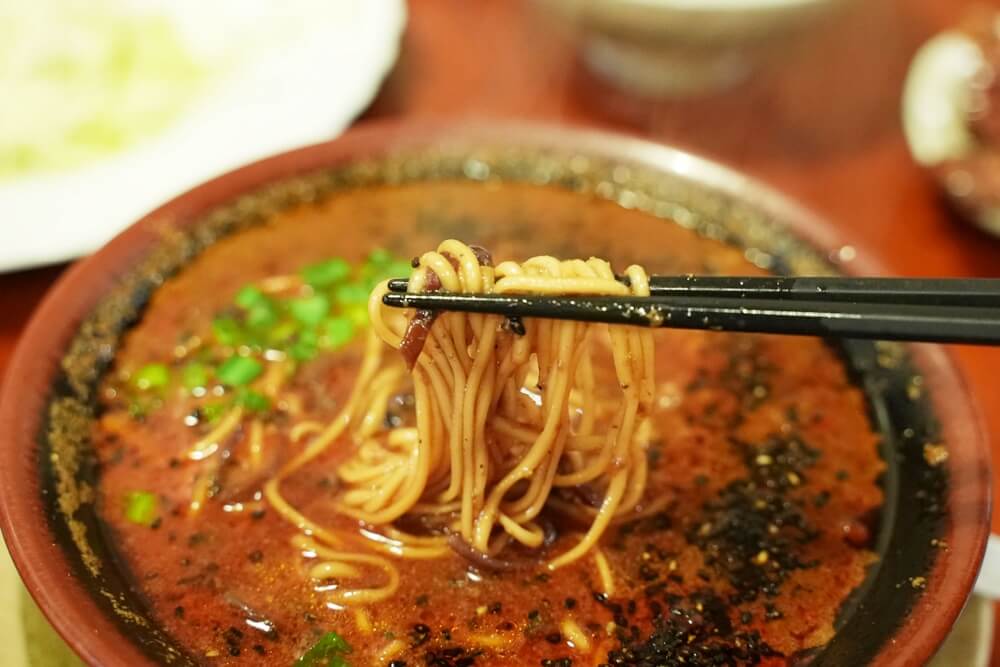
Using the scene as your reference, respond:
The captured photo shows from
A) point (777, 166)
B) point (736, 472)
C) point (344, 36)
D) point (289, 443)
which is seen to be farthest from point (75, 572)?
point (777, 166)

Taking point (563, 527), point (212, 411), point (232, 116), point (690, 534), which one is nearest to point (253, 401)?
point (212, 411)

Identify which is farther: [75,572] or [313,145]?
[313,145]

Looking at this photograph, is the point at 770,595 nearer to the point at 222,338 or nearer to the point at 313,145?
the point at 222,338

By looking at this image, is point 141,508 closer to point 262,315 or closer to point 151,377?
point 151,377

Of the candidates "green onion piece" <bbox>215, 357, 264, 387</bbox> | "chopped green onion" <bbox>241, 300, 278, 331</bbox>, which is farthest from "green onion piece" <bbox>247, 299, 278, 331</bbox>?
"green onion piece" <bbox>215, 357, 264, 387</bbox>

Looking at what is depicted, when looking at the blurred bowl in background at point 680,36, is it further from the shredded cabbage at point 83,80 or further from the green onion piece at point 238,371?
the green onion piece at point 238,371

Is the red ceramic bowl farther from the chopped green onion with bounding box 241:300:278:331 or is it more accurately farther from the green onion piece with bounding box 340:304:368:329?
the green onion piece with bounding box 340:304:368:329

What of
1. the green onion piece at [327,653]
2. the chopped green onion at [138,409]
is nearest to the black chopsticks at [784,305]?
the green onion piece at [327,653]
